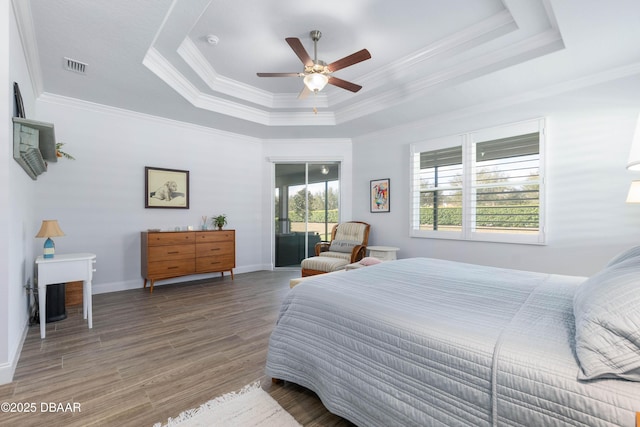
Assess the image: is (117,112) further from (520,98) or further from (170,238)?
(520,98)

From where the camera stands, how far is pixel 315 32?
309cm

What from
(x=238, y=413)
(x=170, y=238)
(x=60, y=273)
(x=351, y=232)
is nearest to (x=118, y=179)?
(x=170, y=238)

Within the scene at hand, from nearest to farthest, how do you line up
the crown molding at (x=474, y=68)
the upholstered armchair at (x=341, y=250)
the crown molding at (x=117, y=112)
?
the crown molding at (x=474, y=68), the crown molding at (x=117, y=112), the upholstered armchair at (x=341, y=250)

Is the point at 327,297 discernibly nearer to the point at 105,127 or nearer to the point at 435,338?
the point at 435,338

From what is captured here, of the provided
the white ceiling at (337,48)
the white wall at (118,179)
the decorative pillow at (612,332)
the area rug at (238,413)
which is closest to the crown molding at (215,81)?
the white ceiling at (337,48)

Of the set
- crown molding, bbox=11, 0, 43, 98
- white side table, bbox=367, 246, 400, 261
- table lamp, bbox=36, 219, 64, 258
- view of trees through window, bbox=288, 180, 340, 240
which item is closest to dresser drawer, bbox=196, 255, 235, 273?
view of trees through window, bbox=288, 180, 340, 240

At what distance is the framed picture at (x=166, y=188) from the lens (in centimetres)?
469

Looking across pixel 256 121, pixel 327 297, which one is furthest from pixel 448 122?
pixel 327 297

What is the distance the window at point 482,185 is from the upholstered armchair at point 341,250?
2.96 feet

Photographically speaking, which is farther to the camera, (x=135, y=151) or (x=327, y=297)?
(x=135, y=151)

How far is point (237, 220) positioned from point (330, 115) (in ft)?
8.78

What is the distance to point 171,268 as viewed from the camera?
14.8 ft

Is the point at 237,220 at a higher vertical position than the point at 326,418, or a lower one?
higher

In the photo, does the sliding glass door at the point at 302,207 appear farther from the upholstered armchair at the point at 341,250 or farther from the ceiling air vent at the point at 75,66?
the ceiling air vent at the point at 75,66
